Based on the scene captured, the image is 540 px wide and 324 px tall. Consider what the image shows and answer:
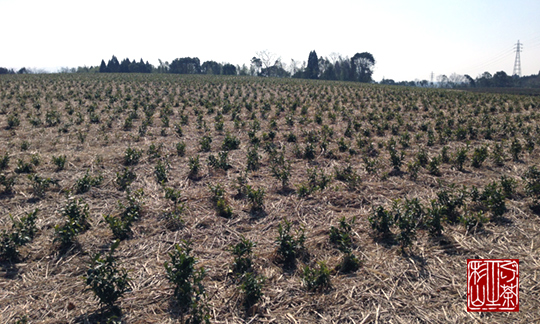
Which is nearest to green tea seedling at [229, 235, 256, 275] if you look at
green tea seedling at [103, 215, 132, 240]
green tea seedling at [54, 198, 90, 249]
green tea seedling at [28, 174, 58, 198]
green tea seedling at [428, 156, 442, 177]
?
green tea seedling at [103, 215, 132, 240]

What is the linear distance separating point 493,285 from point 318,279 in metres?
2.20

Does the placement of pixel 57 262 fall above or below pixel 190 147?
below

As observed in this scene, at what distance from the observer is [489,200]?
A: 17.3ft

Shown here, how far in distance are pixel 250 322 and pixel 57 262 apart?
297cm

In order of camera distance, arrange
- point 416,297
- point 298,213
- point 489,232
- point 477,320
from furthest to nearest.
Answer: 1. point 298,213
2. point 489,232
3. point 416,297
4. point 477,320

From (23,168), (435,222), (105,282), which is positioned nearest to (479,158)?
(435,222)

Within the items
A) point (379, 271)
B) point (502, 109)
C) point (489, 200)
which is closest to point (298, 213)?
point (379, 271)

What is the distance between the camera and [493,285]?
3.78 metres

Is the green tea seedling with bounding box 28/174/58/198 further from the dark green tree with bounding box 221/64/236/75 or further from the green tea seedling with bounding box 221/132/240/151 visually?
the dark green tree with bounding box 221/64/236/75

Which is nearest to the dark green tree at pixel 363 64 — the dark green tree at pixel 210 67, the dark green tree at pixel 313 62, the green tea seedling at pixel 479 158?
the dark green tree at pixel 313 62

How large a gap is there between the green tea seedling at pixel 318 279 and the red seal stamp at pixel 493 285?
1656 mm

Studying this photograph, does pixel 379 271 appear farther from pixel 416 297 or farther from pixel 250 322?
pixel 250 322

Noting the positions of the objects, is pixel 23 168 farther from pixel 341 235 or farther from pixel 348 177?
pixel 348 177

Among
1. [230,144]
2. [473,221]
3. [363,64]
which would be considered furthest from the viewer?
[363,64]
